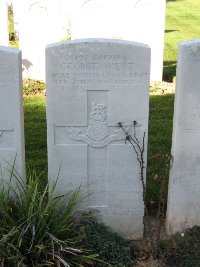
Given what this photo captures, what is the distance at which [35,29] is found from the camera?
29.3 ft

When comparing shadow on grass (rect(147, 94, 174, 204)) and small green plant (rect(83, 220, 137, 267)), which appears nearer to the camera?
small green plant (rect(83, 220, 137, 267))

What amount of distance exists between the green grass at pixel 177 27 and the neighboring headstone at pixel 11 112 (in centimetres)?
557

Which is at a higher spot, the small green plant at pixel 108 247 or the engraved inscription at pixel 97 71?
the engraved inscription at pixel 97 71

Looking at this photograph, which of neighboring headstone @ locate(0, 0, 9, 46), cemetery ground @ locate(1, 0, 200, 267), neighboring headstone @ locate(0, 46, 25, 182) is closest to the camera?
neighboring headstone @ locate(0, 46, 25, 182)

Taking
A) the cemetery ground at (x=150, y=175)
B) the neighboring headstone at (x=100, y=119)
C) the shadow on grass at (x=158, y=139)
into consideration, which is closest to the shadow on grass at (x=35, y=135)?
the cemetery ground at (x=150, y=175)

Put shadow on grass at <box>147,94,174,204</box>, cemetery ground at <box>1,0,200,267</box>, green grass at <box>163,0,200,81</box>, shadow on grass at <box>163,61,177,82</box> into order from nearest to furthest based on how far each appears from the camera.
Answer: cemetery ground at <box>1,0,200,267</box> < shadow on grass at <box>147,94,174,204</box> < shadow on grass at <box>163,61,177,82</box> < green grass at <box>163,0,200,81</box>

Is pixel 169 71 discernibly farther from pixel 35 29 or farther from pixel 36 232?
pixel 36 232

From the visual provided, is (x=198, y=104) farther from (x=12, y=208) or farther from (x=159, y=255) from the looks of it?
(x=12, y=208)

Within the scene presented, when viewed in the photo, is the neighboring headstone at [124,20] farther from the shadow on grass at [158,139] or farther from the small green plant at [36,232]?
the small green plant at [36,232]

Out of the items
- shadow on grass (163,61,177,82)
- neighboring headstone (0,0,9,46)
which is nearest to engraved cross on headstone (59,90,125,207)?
neighboring headstone (0,0,9,46)

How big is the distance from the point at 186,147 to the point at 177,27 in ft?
39.5

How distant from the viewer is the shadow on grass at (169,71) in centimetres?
928

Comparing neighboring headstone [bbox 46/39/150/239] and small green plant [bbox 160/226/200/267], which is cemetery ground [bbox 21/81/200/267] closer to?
small green plant [bbox 160/226/200/267]

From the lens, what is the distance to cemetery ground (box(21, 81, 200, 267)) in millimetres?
4027
